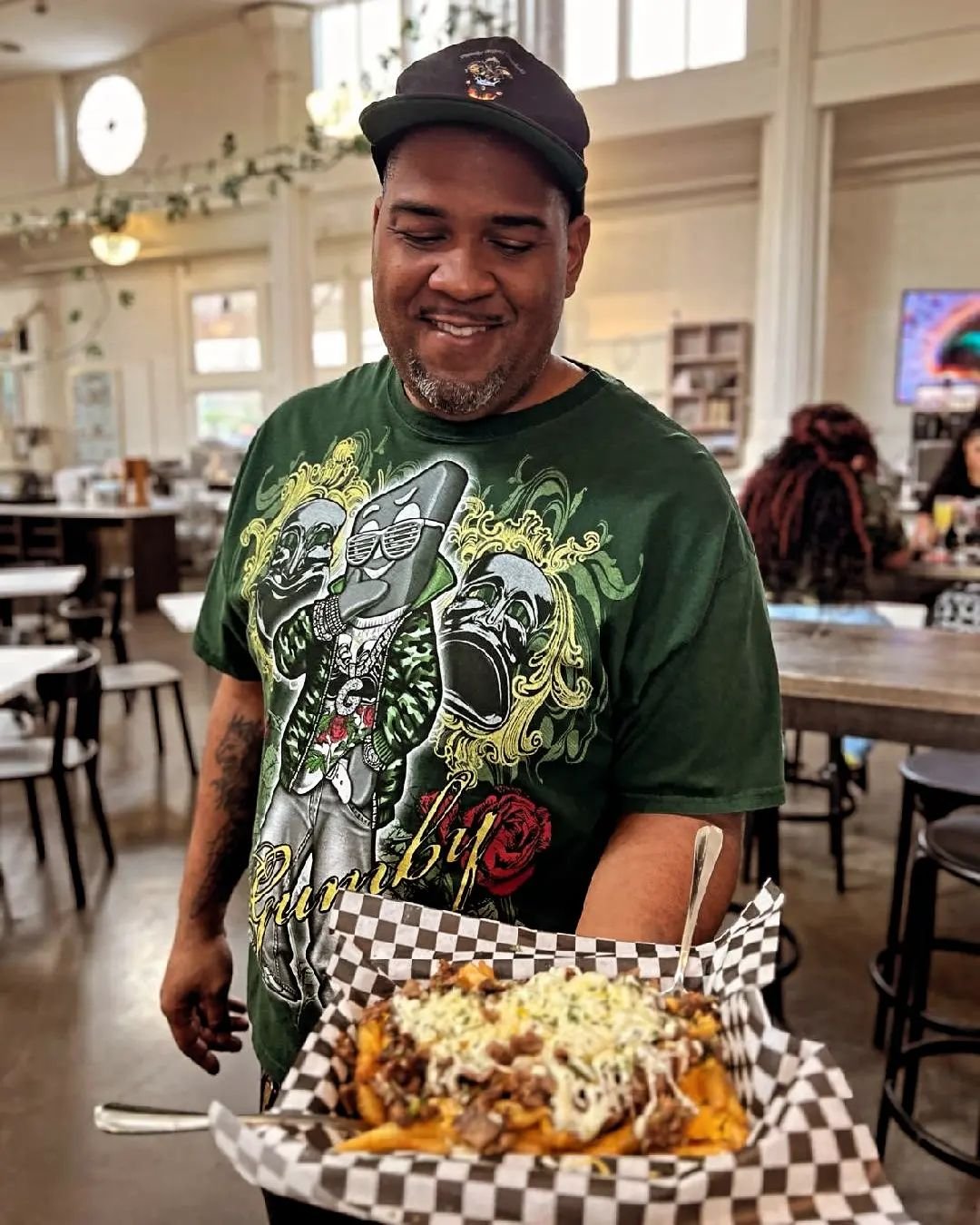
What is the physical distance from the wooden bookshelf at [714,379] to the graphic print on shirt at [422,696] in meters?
9.65

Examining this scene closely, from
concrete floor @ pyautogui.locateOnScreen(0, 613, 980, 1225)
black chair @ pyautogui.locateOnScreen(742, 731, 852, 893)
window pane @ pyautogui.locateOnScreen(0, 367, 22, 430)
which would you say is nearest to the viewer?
concrete floor @ pyautogui.locateOnScreen(0, 613, 980, 1225)

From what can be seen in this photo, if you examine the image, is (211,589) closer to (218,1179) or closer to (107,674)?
(218,1179)

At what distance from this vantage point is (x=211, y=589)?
1.45 m

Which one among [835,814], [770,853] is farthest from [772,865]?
[835,814]

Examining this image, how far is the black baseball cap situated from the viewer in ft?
3.50

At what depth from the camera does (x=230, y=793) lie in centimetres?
145

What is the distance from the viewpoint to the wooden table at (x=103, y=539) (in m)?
9.42

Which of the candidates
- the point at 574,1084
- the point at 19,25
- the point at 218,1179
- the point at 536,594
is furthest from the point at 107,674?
the point at 19,25

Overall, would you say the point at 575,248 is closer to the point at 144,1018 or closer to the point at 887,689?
the point at 887,689

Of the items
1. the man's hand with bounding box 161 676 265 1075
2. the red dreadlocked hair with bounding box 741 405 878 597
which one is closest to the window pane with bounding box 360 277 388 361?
the red dreadlocked hair with bounding box 741 405 878 597

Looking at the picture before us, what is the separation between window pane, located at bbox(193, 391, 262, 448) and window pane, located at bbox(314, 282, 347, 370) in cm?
116

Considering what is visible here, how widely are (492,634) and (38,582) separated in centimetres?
566

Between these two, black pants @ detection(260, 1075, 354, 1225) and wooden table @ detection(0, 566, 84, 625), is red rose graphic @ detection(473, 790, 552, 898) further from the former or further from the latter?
wooden table @ detection(0, 566, 84, 625)

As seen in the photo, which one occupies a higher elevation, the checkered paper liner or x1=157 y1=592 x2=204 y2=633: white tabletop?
the checkered paper liner
